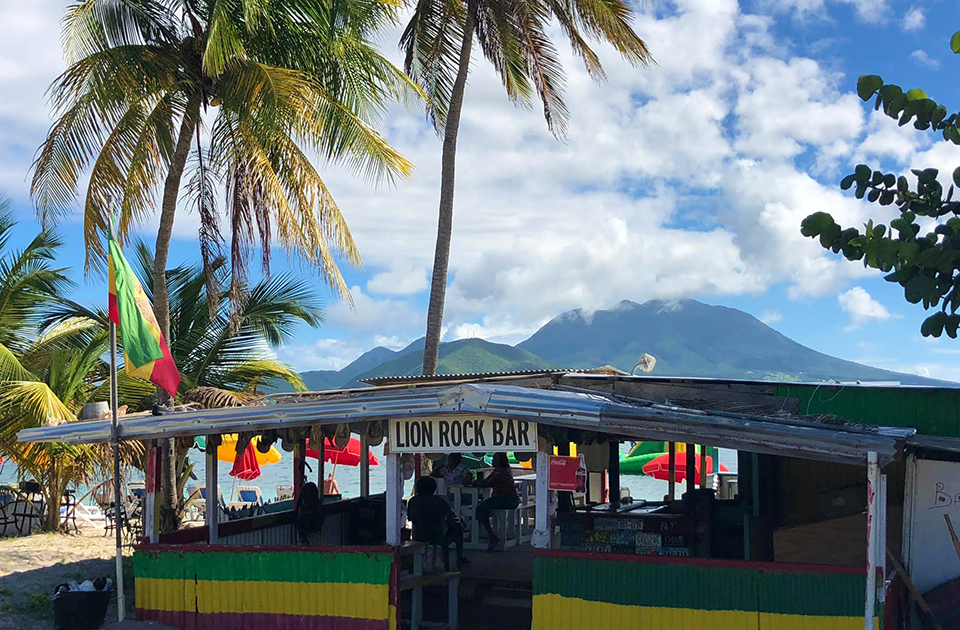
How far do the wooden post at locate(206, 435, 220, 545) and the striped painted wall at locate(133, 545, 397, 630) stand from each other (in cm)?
83

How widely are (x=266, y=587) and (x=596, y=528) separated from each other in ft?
15.1

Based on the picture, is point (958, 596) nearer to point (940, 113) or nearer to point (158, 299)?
point (940, 113)

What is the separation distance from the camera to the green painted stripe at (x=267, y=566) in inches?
413

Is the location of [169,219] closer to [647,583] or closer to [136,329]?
[136,329]

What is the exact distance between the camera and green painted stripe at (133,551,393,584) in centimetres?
1048

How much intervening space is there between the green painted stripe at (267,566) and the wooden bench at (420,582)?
39 centimetres

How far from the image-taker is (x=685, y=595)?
9.45m

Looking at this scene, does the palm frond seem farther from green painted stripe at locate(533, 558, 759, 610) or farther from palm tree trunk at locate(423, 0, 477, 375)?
green painted stripe at locate(533, 558, 759, 610)

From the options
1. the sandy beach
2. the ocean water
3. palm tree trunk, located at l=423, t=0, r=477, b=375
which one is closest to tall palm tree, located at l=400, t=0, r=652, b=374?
palm tree trunk, located at l=423, t=0, r=477, b=375

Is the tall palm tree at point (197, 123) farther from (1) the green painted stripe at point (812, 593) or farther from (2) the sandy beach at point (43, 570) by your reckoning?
(1) the green painted stripe at point (812, 593)

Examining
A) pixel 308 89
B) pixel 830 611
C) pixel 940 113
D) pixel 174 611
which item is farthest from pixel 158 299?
pixel 940 113

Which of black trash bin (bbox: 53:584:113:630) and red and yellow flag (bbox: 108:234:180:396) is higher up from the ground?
red and yellow flag (bbox: 108:234:180:396)

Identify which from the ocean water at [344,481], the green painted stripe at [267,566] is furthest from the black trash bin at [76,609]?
the ocean water at [344,481]

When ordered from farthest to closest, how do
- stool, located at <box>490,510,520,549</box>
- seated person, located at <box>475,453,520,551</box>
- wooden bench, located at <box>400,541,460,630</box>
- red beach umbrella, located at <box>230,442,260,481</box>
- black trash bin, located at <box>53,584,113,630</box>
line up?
red beach umbrella, located at <box>230,442,260,481</box> → stool, located at <box>490,510,520,549</box> → seated person, located at <box>475,453,520,551</box> → black trash bin, located at <box>53,584,113,630</box> → wooden bench, located at <box>400,541,460,630</box>
